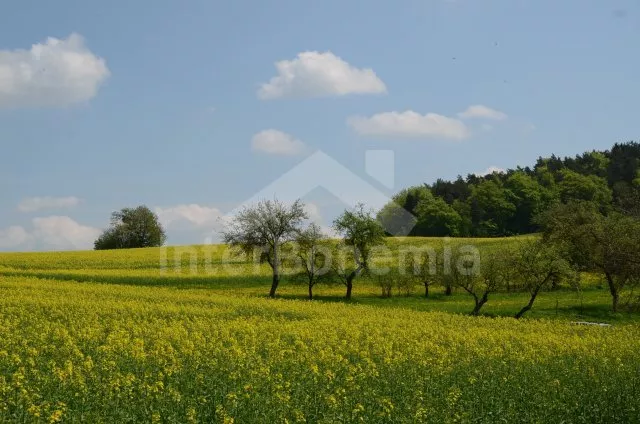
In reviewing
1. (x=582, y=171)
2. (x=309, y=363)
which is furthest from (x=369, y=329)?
(x=582, y=171)

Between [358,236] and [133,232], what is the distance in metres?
80.7

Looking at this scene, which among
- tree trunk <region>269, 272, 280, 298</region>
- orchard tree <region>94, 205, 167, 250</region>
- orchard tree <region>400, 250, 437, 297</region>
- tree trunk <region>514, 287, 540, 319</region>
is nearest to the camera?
tree trunk <region>514, 287, 540, 319</region>

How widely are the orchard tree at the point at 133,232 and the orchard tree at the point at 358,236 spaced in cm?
7880

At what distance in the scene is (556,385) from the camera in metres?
18.3

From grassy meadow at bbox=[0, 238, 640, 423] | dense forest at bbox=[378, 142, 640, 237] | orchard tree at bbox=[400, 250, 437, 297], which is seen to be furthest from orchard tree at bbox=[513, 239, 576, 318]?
dense forest at bbox=[378, 142, 640, 237]

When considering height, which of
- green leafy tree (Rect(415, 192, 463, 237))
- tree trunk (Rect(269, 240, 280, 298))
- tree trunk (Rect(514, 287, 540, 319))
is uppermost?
green leafy tree (Rect(415, 192, 463, 237))

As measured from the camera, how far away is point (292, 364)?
1912cm

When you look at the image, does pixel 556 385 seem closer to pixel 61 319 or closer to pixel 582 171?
pixel 61 319

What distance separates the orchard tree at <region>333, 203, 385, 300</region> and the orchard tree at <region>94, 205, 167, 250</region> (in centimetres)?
7880

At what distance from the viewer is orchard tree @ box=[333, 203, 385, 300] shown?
183 ft

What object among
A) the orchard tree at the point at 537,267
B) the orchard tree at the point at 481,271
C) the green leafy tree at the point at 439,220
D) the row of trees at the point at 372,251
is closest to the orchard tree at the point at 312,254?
the row of trees at the point at 372,251

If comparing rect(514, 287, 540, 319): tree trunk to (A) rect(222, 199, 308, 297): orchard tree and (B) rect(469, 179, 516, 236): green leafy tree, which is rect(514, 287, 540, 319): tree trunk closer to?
(A) rect(222, 199, 308, 297): orchard tree

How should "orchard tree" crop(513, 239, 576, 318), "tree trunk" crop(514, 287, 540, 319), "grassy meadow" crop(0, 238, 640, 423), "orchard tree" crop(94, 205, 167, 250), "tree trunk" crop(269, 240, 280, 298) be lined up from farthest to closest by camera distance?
"orchard tree" crop(94, 205, 167, 250) < "tree trunk" crop(269, 240, 280, 298) < "orchard tree" crop(513, 239, 576, 318) < "tree trunk" crop(514, 287, 540, 319) < "grassy meadow" crop(0, 238, 640, 423)

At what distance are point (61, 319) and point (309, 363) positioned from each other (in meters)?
16.0
